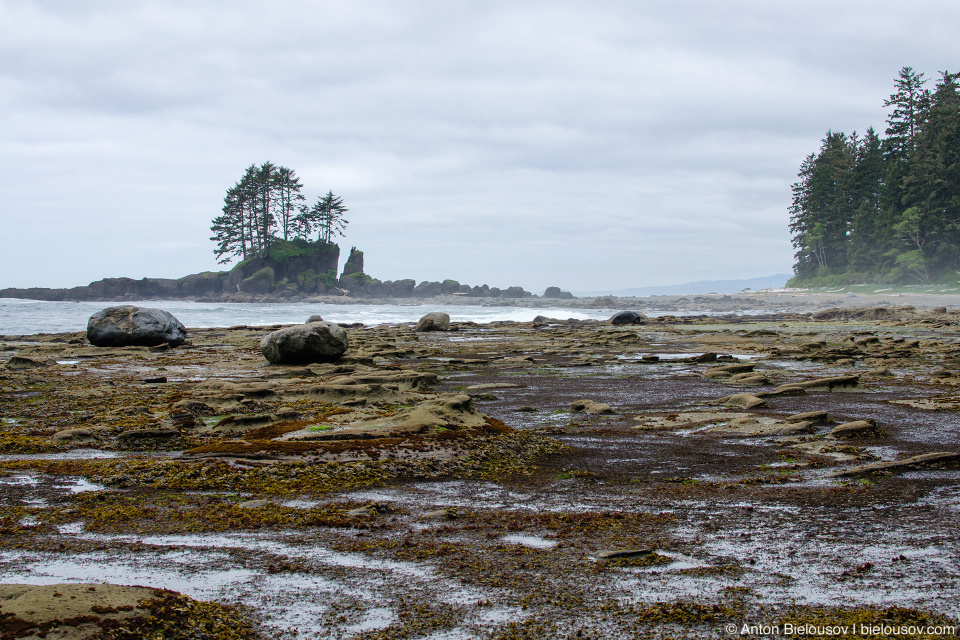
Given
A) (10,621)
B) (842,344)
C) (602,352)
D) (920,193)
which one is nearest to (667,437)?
(10,621)

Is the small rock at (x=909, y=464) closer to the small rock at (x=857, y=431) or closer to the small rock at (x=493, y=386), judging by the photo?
the small rock at (x=857, y=431)

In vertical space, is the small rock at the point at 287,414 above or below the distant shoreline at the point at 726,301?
below

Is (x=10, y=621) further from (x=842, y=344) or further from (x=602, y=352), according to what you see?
(x=842, y=344)

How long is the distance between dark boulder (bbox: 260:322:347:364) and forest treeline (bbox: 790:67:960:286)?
58904 millimetres

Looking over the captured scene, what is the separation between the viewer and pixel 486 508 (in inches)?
171

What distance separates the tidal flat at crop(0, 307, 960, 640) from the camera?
272 centimetres

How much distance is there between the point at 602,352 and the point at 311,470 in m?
13.4

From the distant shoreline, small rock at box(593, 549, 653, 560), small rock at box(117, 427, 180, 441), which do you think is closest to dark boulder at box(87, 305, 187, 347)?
small rock at box(117, 427, 180, 441)

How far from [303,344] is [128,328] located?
6834 mm

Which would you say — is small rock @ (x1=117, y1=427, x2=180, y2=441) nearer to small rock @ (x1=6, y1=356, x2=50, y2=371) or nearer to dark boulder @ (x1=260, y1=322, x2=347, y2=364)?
dark boulder @ (x1=260, y1=322, x2=347, y2=364)

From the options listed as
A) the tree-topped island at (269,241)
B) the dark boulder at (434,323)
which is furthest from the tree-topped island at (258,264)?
the dark boulder at (434,323)

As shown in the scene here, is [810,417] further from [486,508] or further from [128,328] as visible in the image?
[128,328]

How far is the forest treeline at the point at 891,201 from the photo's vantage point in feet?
184

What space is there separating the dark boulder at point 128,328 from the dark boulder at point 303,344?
5.80 metres
